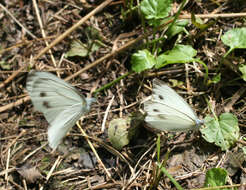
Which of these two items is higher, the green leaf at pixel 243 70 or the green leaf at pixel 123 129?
the green leaf at pixel 243 70

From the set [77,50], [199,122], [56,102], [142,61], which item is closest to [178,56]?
[142,61]

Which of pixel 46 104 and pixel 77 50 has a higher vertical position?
pixel 77 50

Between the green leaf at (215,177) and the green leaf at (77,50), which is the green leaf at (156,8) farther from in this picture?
the green leaf at (215,177)

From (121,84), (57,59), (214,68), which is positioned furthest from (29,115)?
(214,68)

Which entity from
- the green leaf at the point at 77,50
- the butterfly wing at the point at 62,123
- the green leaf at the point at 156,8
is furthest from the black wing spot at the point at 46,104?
the green leaf at the point at 156,8

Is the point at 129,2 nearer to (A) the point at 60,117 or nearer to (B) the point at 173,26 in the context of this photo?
(B) the point at 173,26

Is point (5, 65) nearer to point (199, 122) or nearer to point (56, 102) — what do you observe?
point (56, 102)
